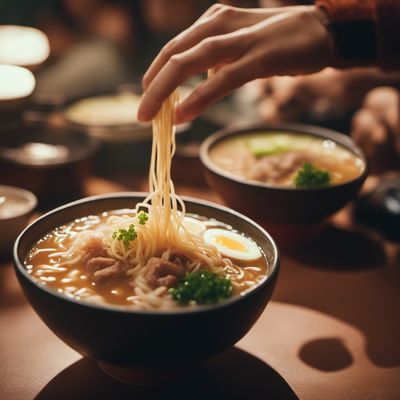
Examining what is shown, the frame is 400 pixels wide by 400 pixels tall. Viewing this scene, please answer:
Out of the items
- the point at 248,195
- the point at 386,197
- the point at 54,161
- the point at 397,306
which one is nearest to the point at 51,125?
the point at 54,161

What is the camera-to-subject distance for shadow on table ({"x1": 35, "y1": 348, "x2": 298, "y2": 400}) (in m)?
1.71

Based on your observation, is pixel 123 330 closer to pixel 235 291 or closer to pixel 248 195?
pixel 235 291

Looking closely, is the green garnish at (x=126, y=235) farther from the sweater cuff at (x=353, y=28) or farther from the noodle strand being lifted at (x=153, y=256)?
the sweater cuff at (x=353, y=28)

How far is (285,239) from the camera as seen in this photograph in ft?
8.41

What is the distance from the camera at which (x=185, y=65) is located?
1703mm

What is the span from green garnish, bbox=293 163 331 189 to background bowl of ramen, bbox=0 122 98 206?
969 mm

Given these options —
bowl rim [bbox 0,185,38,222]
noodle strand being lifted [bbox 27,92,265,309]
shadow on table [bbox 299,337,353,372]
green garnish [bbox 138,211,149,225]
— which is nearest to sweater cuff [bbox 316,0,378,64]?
noodle strand being lifted [bbox 27,92,265,309]

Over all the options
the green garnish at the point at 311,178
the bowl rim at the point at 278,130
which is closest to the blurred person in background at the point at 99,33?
the bowl rim at the point at 278,130

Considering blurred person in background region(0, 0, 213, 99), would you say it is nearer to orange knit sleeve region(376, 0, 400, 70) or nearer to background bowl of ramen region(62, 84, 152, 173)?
background bowl of ramen region(62, 84, 152, 173)

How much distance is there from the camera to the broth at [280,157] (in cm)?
258

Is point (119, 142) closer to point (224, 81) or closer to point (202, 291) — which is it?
point (224, 81)

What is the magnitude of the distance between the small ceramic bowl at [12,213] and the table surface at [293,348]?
9 centimetres

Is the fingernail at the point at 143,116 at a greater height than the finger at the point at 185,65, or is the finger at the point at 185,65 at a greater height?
the finger at the point at 185,65

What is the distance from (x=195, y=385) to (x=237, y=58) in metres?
0.94
